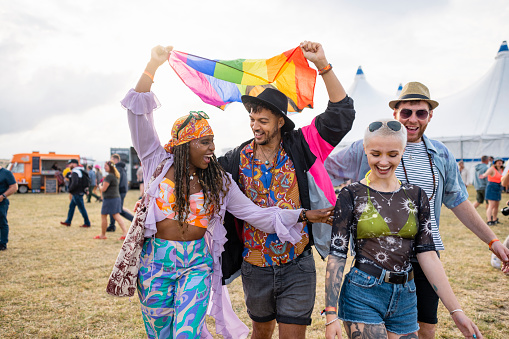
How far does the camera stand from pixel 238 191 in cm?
295

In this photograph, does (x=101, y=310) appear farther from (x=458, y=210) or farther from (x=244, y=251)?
(x=458, y=210)

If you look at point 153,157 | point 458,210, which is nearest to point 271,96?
point 153,157

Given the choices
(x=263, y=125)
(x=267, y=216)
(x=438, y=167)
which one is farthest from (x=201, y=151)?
(x=438, y=167)

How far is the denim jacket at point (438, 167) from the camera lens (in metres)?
2.82

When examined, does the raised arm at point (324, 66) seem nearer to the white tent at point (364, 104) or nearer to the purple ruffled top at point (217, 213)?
the purple ruffled top at point (217, 213)

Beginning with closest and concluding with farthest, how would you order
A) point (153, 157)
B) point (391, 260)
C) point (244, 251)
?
1. point (391, 260)
2. point (153, 157)
3. point (244, 251)

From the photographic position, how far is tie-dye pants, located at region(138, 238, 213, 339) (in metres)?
2.57

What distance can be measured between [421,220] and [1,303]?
5690 millimetres

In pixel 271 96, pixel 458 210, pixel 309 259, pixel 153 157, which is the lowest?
pixel 309 259

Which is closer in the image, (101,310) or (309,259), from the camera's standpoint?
(309,259)

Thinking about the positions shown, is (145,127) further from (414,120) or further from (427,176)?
(427,176)

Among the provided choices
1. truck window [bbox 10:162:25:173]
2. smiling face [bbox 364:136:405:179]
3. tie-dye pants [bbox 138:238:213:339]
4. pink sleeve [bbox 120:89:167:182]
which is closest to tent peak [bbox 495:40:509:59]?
smiling face [bbox 364:136:405:179]

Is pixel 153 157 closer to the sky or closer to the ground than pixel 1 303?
closer to the sky

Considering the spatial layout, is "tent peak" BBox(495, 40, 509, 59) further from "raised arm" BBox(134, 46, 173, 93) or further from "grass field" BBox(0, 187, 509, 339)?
"raised arm" BBox(134, 46, 173, 93)
